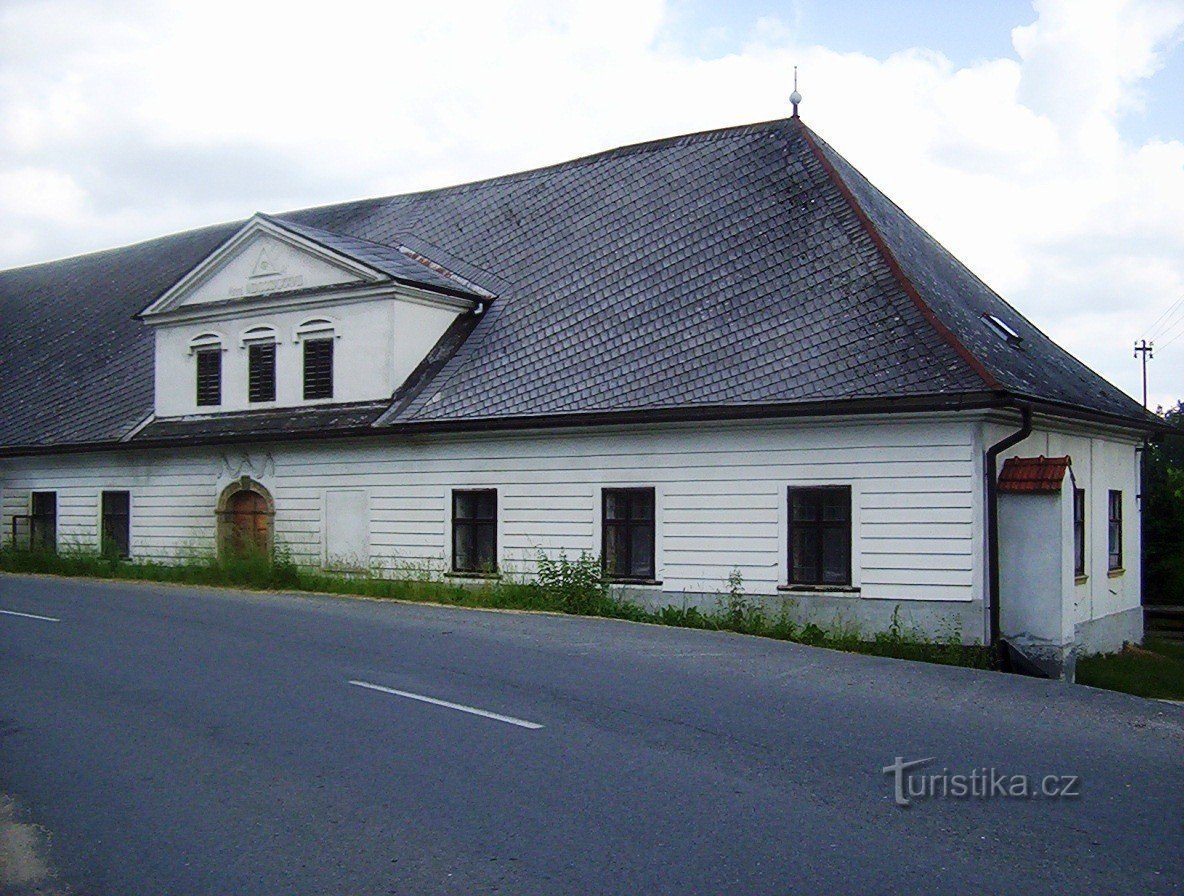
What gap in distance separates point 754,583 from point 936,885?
39.0 ft

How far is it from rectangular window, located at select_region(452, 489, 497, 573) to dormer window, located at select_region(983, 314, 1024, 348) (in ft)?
28.2

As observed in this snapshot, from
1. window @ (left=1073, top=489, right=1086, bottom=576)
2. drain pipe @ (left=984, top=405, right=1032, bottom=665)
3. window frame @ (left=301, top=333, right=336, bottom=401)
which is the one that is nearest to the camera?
drain pipe @ (left=984, top=405, right=1032, bottom=665)

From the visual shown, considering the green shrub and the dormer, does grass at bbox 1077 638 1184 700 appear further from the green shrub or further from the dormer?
the dormer

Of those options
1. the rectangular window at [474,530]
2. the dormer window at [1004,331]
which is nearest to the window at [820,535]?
the dormer window at [1004,331]

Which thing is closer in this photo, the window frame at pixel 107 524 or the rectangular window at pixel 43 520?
the window frame at pixel 107 524

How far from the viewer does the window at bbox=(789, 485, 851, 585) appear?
1738 centimetres

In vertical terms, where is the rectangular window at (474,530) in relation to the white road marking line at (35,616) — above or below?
above

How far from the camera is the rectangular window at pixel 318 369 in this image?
23.8m

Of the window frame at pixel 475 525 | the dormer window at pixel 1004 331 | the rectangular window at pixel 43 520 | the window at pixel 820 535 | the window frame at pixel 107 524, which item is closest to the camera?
the window at pixel 820 535

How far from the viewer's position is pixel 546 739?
9.20 metres

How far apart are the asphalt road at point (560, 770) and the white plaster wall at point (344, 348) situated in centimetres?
922

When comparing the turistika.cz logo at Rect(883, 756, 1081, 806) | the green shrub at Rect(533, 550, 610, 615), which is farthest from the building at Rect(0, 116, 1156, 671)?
the turistika.cz logo at Rect(883, 756, 1081, 806)

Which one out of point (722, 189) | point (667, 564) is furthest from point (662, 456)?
point (722, 189)

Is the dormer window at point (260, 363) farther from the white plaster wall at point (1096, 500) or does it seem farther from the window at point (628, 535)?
the white plaster wall at point (1096, 500)
